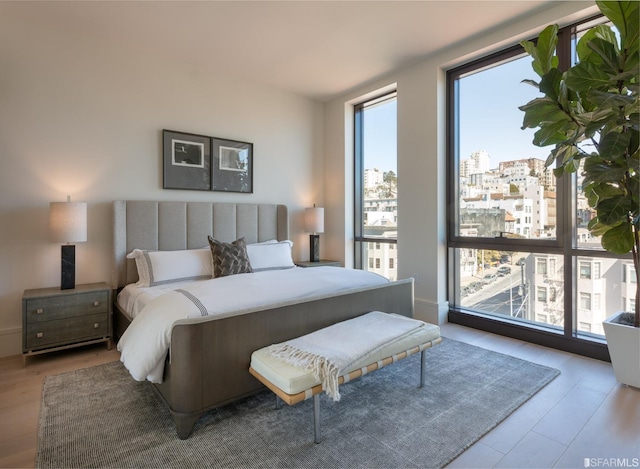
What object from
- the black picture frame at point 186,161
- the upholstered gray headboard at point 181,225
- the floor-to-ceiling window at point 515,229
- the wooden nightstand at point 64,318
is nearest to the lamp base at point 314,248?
the upholstered gray headboard at point 181,225

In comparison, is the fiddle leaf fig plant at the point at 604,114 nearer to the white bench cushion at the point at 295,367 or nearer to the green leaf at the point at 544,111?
the green leaf at the point at 544,111

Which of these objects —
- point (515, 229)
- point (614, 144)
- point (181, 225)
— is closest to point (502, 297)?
point (515, 229)

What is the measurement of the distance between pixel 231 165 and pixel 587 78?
340 centimetres

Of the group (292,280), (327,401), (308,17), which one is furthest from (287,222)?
(327,401)

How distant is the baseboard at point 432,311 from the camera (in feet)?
12.1

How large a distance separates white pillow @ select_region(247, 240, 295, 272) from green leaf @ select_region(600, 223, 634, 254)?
2.85m

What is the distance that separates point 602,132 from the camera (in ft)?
6.67

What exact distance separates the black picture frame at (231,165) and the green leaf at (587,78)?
3.28m

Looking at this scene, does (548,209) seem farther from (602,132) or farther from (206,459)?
(206,459)

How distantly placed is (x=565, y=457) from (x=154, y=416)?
217 cm

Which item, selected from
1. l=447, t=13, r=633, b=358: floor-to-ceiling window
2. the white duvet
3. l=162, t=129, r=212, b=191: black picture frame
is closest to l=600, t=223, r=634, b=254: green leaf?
l=447, t=13, r=633, b=358: floor-to-ceiling window

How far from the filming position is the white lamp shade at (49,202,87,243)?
2848mm

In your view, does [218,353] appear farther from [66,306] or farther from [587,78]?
[587,78]

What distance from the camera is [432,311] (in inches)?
147
